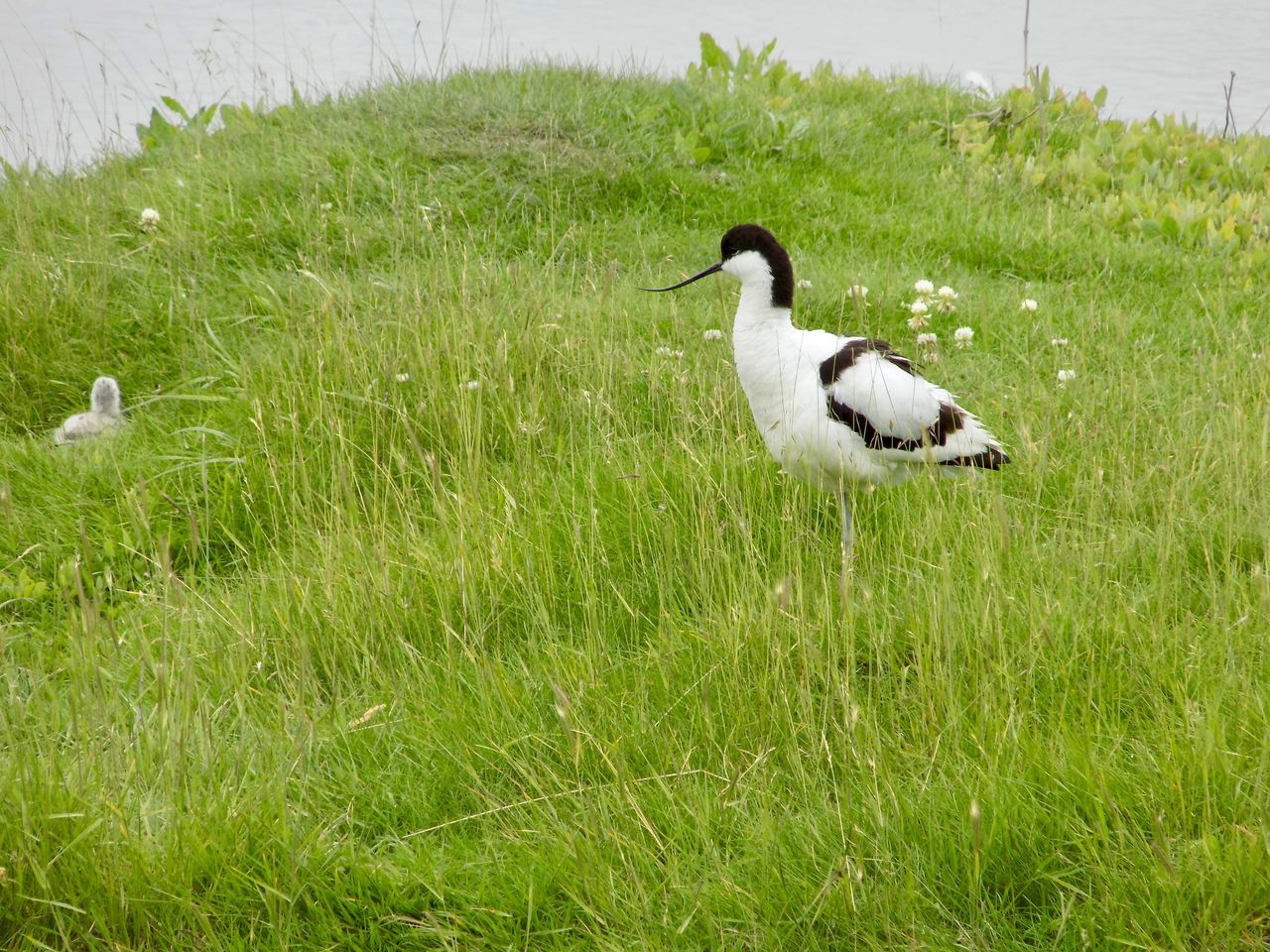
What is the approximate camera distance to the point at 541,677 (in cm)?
314

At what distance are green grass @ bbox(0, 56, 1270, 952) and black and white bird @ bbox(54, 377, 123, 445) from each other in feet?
0.39

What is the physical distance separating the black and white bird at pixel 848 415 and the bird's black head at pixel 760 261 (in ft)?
0.52

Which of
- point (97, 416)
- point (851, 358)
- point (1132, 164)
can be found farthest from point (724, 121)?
point (97, 416)

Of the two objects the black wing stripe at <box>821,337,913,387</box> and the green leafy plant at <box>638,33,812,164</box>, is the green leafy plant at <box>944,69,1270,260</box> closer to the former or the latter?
the green leafy plant at <box>638,33,812,164</box>

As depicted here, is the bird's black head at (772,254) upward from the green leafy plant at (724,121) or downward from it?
downward

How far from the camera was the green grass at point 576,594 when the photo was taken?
94.5 inches

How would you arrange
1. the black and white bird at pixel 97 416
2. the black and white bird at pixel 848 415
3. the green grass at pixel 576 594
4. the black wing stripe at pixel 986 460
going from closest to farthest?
the green grass at pixel 576 594 → the black and white bird at pixel 848 415 → the black wing stripe at pixel 986 460 → the black and white bird at pixel 97 416

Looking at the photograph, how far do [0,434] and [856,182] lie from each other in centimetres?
531

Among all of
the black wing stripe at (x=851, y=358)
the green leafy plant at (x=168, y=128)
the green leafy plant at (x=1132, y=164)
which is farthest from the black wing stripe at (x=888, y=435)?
the green leafy plant at (x=168, y=128)

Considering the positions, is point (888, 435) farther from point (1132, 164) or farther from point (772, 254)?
point (1132, 164)

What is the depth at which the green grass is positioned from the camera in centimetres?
240

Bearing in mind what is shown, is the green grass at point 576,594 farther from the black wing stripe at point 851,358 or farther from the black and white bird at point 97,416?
the black wing stripe at point 851,358

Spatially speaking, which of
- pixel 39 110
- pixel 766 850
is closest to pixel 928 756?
pixel 766 850

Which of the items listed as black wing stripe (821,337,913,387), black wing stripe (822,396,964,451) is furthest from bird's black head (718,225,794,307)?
black wing stripe (822,396,964,451)
